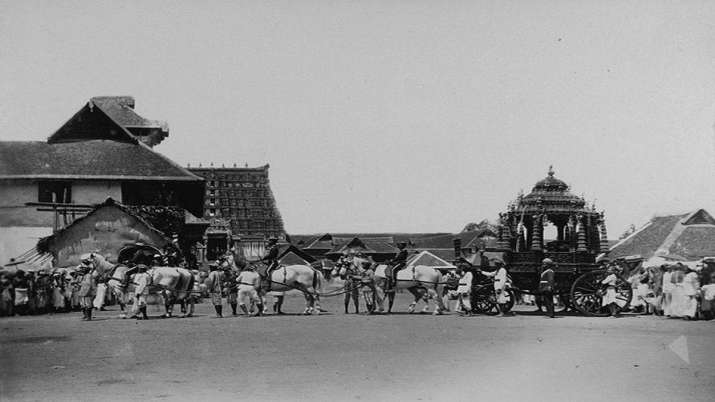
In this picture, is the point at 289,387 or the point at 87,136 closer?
the point at 289,387

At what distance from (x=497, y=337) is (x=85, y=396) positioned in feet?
25.4

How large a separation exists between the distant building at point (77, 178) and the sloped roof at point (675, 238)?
20448 millimetres

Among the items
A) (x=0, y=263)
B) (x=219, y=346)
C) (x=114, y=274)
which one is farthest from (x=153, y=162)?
(x=219, y=346)

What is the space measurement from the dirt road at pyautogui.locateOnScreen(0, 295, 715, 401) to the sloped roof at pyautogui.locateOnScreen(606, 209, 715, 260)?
18.2m

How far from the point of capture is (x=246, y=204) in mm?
52750

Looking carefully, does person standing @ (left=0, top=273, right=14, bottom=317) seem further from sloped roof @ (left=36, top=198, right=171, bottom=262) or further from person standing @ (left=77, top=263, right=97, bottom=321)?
sloped roof @ (left=36, top=198, right=171, bottom=262)

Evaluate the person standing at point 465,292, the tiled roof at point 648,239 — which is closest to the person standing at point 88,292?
the person standing at point 465,292

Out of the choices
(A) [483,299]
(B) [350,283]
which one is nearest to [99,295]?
(B) [350,283]

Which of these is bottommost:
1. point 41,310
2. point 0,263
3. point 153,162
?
point 41,310

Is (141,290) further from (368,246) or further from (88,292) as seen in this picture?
(368,246)

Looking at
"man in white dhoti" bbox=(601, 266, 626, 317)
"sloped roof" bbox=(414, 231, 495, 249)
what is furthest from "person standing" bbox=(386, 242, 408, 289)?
"sloped roof" bbox=(414, 231, 495, 249)

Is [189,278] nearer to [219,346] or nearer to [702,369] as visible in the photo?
[219,346]

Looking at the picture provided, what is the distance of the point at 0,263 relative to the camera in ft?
70.8

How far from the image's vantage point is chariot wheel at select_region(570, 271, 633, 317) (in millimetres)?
18703
